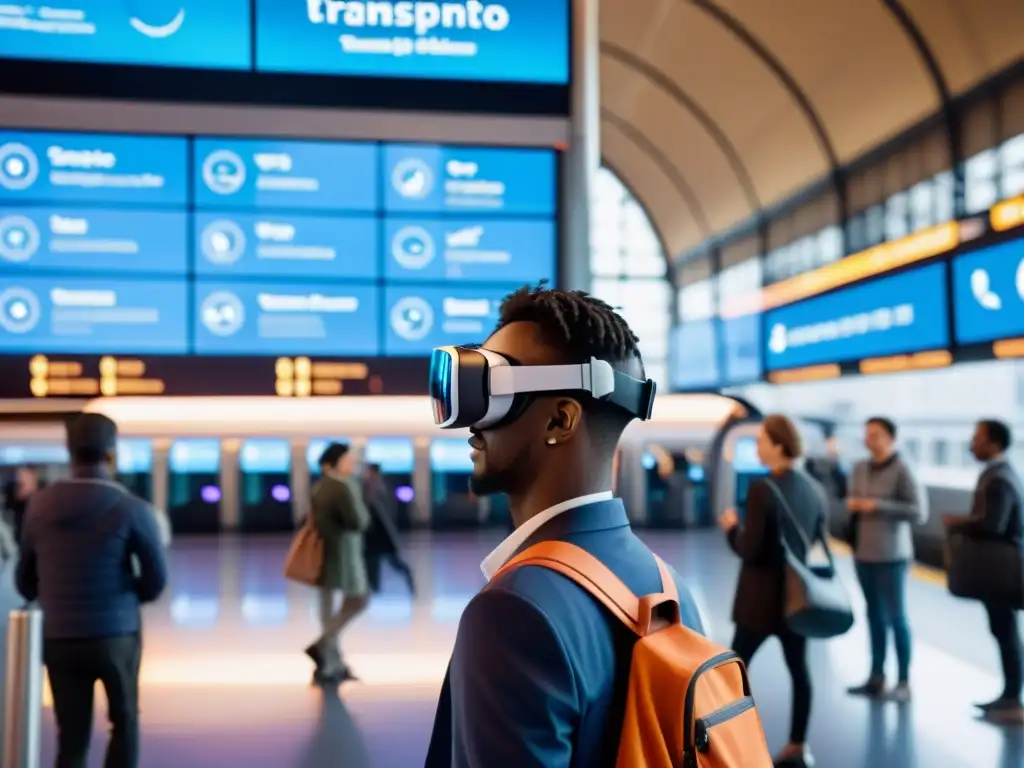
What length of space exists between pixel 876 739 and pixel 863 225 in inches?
612

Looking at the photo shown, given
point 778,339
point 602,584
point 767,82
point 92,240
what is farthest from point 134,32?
point 767,82

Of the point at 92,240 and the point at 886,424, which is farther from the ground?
the point at 92,240

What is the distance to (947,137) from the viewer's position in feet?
50.9

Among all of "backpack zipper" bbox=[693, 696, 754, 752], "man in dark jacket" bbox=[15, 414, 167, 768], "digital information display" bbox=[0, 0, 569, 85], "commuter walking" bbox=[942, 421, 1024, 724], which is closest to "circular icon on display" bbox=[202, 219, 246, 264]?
"digital information display" bbox=[0, 0, 569, 85]

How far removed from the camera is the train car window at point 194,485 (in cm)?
1680

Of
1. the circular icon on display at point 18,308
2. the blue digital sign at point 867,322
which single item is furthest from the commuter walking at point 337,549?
the blue digital sign at point 867,322

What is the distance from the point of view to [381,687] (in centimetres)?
664

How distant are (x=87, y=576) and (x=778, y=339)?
40.8ft

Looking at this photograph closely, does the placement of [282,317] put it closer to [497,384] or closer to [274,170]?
[274,170]

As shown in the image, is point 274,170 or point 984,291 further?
point 984,291

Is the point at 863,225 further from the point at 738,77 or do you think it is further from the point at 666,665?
the point at 666,665

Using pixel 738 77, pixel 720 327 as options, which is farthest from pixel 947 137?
pixel 738 77

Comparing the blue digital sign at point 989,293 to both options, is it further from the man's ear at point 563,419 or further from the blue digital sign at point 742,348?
the man's ear at point 563,419

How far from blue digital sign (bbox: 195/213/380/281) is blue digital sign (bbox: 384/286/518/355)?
0.65 ft
